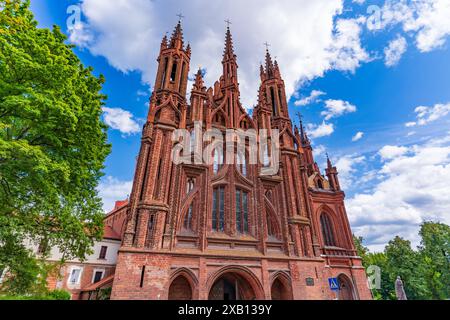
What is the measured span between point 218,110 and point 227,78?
16.1 feet

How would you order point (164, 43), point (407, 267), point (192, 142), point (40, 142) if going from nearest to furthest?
point (40, 142) → point (192, 142) → point (164, 43) → point (407, 267)

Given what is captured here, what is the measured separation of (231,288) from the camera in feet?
51.4

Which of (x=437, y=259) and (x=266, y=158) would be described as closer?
(x=266, y=158)

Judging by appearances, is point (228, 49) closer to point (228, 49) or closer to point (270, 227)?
point (228, 49)

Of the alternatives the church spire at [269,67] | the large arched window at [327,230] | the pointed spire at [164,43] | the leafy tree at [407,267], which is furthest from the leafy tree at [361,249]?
the pointed spire at [164,43]

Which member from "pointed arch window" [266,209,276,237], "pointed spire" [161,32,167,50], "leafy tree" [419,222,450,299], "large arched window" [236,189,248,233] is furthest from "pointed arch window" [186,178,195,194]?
"leafy tree" [419,222,450,299]

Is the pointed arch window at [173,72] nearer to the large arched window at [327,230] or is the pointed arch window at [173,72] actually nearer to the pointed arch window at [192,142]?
the pointed arch window at [192,142]

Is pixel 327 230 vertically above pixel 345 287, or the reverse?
pixel 327 230

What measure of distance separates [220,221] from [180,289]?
16.1ft

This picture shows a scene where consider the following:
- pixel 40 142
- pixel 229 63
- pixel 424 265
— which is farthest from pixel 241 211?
pixel 424 265

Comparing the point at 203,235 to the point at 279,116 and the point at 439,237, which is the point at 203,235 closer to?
the point at 279,116

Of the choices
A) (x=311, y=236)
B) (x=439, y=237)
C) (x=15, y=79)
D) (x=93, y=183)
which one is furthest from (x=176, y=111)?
(x=439, y=237)

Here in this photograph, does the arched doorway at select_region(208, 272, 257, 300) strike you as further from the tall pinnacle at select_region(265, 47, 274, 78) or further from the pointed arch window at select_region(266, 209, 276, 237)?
the tall pinnacle at select_region(265, 47, 274, 78)

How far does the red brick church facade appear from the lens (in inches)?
521
